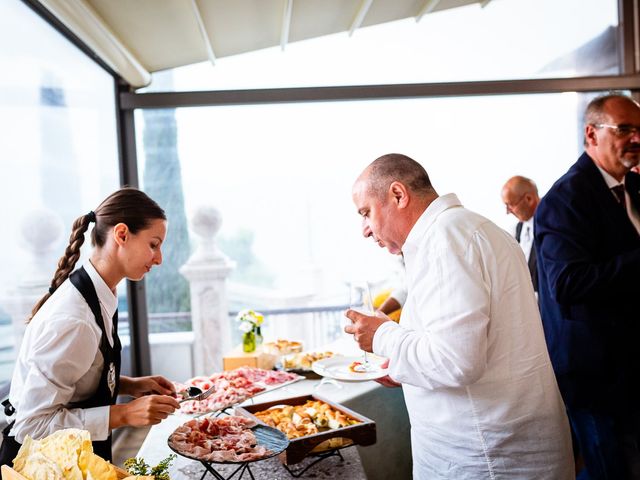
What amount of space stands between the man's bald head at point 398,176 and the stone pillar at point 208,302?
347cm

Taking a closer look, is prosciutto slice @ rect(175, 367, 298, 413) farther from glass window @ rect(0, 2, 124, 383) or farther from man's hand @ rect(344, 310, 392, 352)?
glass window @ rect(0, 2, 124, 383)

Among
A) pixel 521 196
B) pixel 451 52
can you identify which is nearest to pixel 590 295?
pixel 521 196

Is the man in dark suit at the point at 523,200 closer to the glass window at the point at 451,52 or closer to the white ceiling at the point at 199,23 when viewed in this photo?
the glass window at the point at 451,52

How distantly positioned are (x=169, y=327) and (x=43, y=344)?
341 centimetres

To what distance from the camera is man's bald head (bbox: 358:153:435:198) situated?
1538 millimetres

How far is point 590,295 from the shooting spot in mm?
1884

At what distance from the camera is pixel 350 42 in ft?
15.5

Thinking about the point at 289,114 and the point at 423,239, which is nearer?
the point at 423,239

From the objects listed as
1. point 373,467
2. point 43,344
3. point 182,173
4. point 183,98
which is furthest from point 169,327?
point 43,344

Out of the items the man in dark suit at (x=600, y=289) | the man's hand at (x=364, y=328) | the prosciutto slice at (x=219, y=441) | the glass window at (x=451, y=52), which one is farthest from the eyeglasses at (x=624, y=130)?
the glass window at (x=451, y=52)

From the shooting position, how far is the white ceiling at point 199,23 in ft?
10.4

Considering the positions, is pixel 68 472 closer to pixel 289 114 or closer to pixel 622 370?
pixel 622 370

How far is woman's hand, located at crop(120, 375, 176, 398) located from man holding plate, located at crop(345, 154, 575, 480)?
811 mm

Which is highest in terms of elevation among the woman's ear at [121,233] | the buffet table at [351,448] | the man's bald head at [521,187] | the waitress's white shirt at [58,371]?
the man's bald head at [521,187]
